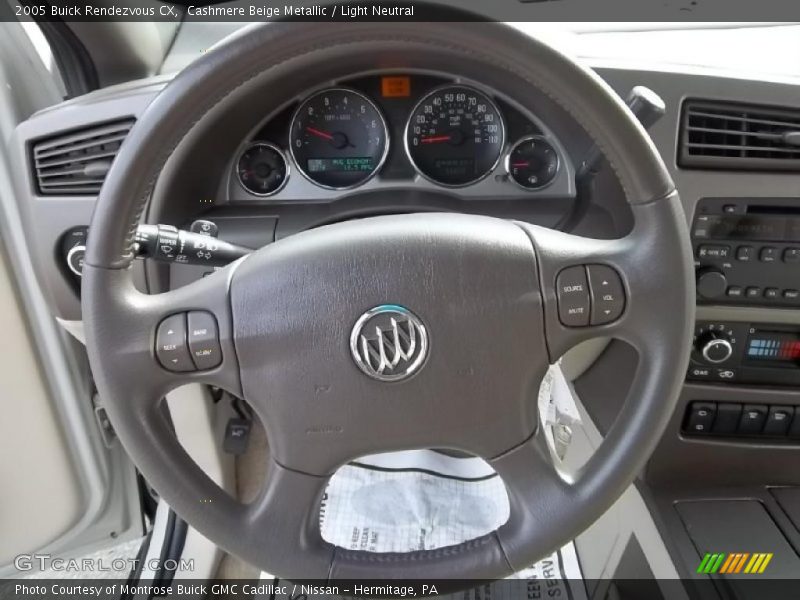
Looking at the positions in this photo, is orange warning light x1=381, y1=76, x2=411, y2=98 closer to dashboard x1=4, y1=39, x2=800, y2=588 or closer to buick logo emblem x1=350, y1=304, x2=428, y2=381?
dashboard x1=4, y1=39, x2=800, y2=588

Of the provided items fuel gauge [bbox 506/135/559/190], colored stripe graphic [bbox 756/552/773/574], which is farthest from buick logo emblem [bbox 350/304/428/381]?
colored stripe graphic [bbox 756/552/773/574]

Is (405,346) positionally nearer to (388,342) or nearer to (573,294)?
(388,342)

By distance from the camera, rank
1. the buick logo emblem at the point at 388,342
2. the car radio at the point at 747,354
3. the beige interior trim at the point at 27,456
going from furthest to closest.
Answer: the beige interior trim at the point at 27,456 < the car radio at the point at 747,354 < the buick logo emblem at the point at 388,342

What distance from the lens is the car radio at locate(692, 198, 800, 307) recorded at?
35.6 inches

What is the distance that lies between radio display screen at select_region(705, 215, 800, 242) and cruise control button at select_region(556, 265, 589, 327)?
0.34 m

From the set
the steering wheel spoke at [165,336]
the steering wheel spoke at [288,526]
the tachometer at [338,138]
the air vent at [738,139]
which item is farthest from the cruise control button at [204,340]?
the air vent at [738,139]

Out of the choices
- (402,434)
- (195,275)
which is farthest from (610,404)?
(195,275)

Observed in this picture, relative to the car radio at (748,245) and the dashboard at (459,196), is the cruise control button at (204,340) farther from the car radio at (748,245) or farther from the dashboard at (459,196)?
the car radio at (748,245)

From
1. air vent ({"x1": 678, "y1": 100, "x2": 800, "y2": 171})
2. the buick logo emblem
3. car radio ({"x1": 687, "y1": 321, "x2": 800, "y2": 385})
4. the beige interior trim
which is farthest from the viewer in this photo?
the beige interior trim

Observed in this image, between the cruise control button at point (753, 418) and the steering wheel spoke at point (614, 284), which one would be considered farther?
the cruise control button at point (753, 418)

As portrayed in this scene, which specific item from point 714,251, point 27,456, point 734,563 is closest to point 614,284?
point 714,251

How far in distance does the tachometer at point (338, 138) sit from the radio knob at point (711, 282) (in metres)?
0.48

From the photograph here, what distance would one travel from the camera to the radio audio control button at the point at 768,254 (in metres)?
0.91

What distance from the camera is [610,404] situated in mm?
1083
